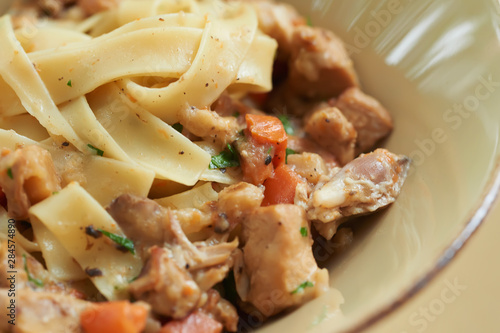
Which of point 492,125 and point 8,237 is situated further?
point 492,125

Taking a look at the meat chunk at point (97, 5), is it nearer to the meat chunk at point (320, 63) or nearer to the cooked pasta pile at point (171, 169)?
the cooked pasta pile at point (171, 169)

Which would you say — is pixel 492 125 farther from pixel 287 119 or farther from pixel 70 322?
pixel 70 322

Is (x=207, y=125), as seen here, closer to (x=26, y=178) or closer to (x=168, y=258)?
(x=168, y=258)

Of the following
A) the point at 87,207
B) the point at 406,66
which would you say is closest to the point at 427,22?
the point at 406,66

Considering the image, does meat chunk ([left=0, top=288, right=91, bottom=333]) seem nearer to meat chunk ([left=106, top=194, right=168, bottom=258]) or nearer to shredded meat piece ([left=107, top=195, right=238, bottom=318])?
shredded meat piece ([left=107, top=195, right=238, bottom=318])

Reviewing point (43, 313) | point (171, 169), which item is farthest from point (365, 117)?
point (43, 313)

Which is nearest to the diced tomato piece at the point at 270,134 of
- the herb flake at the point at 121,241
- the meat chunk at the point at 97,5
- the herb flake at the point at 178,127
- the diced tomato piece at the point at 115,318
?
the herb flake at the point at 178,127

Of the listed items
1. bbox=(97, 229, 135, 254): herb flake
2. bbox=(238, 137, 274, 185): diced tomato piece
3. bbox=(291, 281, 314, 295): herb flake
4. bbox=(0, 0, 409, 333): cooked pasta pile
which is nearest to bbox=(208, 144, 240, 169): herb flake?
bbox=(0, 0, 409, 333): cooked pasta pile
